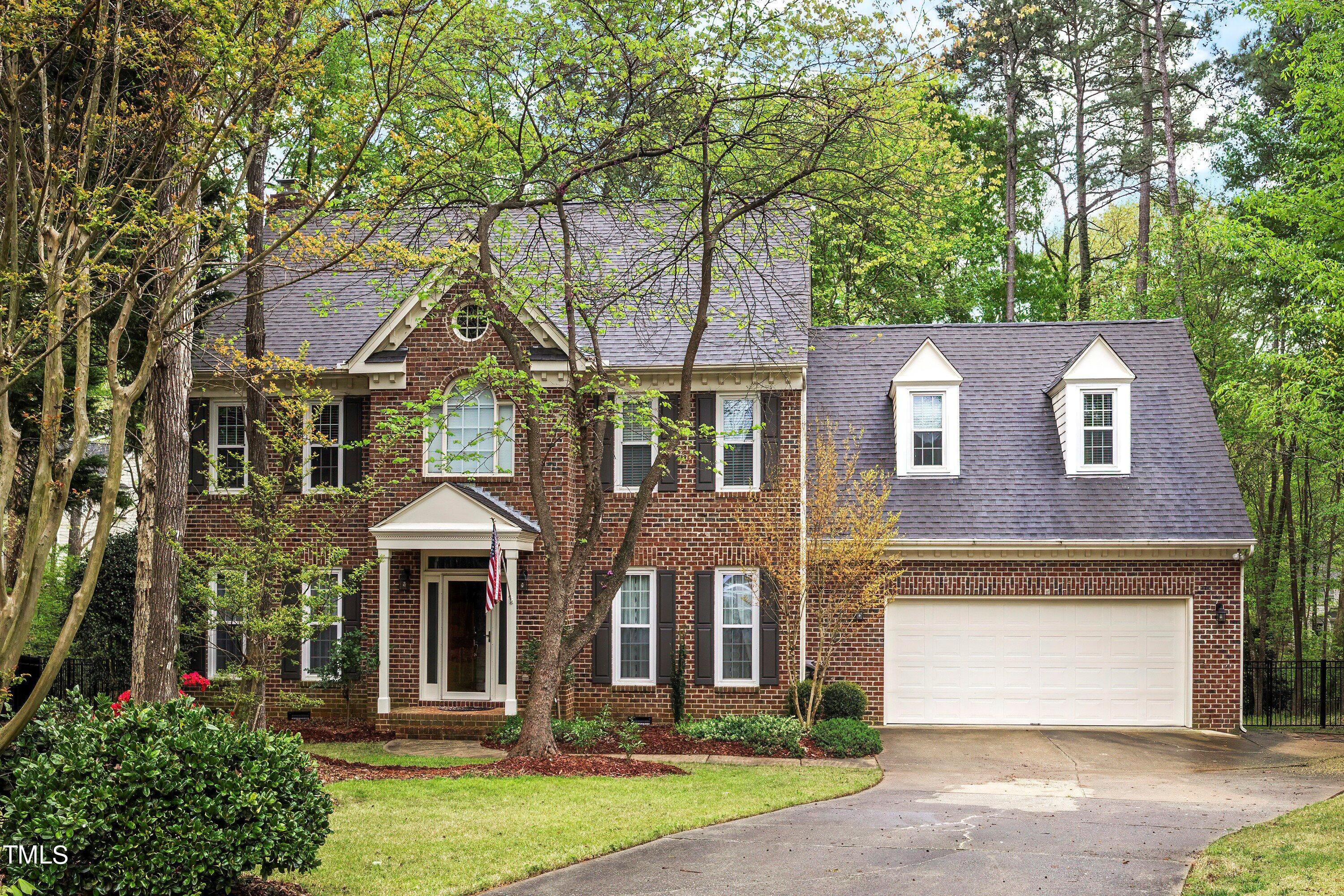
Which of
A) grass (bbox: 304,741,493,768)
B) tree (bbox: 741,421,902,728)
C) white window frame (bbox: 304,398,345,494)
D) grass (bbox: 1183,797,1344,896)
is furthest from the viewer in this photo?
white window frame (bbox: 304,398,345,494)

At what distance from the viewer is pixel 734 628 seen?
1886cm

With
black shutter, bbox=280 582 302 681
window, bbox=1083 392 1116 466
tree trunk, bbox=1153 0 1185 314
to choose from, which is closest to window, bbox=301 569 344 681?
black shutter, bbox=280 582 302 681

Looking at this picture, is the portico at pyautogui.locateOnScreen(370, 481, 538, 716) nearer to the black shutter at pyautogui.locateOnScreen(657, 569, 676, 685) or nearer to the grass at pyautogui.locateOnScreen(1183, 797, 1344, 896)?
the black shutter at pyautogui.locateOnScreen(657, 569, 676, 685)

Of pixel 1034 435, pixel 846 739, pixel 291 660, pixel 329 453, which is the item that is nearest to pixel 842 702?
pixel 846 739

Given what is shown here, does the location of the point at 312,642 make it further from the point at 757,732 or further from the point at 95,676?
the point at 757,732

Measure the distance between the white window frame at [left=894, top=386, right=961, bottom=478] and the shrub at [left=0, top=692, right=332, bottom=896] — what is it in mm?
13885

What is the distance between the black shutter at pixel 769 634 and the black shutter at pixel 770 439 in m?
1.51

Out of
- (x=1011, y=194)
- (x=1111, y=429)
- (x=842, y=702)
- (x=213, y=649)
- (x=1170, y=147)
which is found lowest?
(x=842, y=702)

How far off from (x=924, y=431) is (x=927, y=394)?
0.61 meters

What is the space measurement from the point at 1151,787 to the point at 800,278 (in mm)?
10452

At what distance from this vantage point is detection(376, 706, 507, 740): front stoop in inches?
709

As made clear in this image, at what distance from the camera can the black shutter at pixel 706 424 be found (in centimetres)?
1897

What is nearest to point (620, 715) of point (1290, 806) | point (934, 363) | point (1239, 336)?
point (934, 363)

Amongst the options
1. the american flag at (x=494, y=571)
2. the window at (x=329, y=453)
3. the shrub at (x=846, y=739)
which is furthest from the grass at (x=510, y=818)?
the window at (x=329, y=453)
